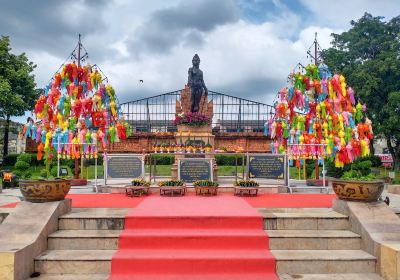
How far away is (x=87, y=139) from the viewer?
13211 mm

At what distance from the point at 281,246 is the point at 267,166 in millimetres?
5303

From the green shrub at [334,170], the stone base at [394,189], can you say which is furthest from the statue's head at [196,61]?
the stone base at [394,189]

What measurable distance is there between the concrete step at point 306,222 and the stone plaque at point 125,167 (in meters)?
5.85

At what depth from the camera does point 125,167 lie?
455 inches

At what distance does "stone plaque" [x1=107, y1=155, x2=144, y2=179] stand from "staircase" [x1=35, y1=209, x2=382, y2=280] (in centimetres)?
412

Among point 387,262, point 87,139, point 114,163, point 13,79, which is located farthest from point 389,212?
point 13,79

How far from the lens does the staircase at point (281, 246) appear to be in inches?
225

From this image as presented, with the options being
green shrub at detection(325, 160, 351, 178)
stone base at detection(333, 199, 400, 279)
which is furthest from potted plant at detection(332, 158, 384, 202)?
green shrub at detection(325, 160, 351, 178)

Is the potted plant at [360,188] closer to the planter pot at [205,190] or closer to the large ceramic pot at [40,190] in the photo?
the planter pot at [205,190]

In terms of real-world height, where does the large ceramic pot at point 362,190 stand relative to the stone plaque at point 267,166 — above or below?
below

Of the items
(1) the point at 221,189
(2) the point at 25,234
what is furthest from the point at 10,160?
(2) the point at 25,234

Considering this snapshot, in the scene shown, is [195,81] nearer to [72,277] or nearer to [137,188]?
[137,188]

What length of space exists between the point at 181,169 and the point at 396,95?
20.7 meters

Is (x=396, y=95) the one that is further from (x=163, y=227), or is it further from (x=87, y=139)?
(x=163, y=227)
